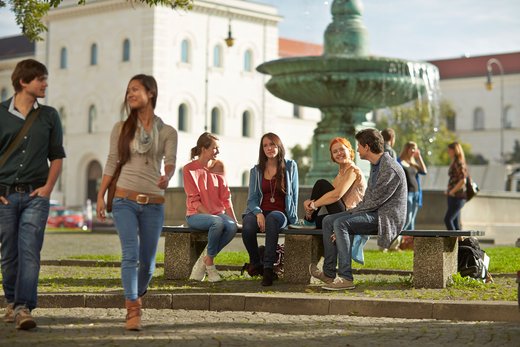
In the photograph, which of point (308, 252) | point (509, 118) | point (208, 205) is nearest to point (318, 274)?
point (308, 252)

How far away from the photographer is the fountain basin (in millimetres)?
25406

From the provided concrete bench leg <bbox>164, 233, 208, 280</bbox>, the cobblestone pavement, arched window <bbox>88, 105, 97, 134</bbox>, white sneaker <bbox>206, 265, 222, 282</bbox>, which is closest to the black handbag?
concrete bench leg <bbox>164, 233, 208, 280</bbox>

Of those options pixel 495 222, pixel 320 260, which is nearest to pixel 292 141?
pixel 495 222

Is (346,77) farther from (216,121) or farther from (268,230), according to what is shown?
(216,121)

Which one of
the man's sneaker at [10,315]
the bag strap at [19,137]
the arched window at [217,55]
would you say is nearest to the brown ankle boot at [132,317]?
the man's sneaker at [10,315]

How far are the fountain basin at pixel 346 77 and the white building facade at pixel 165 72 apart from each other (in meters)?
54.2

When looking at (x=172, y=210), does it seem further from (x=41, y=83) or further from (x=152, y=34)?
(x=152, y=34)

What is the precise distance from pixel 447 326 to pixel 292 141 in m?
85.9

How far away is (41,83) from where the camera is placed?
33.2 ft

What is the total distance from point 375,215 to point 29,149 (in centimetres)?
377

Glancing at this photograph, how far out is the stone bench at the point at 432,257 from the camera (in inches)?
496

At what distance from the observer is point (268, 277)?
42.0 feet

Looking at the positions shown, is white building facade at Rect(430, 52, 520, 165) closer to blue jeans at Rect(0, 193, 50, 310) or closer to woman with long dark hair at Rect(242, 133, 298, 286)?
woman with long dark hair at Rect(242, 133, 298, 286)

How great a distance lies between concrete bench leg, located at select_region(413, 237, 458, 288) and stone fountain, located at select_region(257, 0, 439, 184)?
12.7 meters
